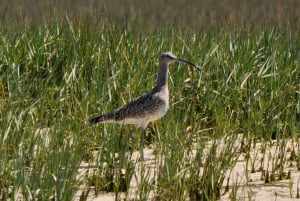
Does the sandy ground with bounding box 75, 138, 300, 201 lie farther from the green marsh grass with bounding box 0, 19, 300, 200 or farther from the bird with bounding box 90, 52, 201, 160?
the bird with bounding box 90, 52, 201, 160

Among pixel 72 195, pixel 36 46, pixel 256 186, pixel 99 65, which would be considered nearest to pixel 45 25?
pixel 36 46

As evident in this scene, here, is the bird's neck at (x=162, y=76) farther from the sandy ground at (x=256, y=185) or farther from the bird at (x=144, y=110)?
the sandy ground at (x=256, y=185)

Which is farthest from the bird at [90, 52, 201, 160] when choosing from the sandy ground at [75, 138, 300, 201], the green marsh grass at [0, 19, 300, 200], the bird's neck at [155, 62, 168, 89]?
the sandy ground at [75, 138, 300, 201]

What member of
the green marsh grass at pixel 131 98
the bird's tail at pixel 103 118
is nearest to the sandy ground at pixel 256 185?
the green marsh grass at pixel 131 98

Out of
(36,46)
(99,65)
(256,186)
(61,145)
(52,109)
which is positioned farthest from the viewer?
(36,46)

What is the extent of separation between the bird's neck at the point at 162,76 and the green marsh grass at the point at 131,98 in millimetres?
304

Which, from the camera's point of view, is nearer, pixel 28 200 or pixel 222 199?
pixel 28 200

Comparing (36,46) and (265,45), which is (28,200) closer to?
(36,46)

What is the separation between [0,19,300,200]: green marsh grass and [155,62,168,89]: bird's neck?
304 millimetres

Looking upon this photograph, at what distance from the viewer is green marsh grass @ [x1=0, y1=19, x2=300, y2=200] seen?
251 inches

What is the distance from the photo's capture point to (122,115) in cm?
832

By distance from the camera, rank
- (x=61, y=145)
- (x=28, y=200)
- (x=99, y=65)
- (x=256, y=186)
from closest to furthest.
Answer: (x=28, y=200), (x=61, y=145), (x=256, y=186), (x=99, y=65)

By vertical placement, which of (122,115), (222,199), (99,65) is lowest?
(222,199)

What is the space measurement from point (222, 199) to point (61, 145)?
4.17 feet
